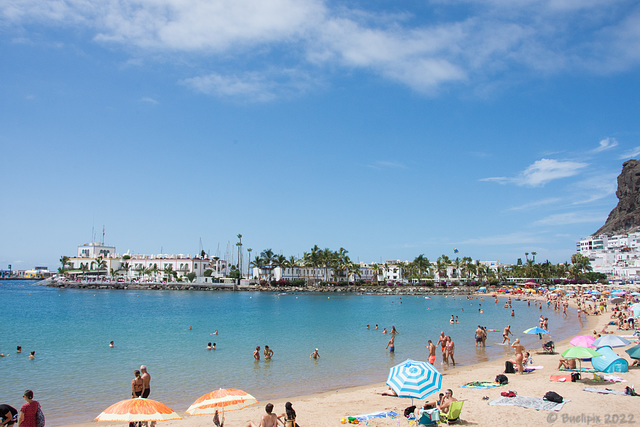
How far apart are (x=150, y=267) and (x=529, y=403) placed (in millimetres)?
136728

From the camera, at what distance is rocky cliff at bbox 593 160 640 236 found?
182500 millimetres

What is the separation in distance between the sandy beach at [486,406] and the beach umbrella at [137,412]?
12.6 feet

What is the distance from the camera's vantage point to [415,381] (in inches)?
475

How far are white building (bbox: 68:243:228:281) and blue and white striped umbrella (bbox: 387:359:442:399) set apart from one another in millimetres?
126994

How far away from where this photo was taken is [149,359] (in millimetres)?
A: 25234

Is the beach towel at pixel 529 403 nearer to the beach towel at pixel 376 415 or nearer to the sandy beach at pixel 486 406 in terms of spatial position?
the sandy beach at pixel 486 406

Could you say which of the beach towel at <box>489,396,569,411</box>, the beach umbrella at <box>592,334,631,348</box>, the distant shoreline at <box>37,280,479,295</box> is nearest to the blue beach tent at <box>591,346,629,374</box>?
the beach umbrella at <box>592,334,631,348</box>

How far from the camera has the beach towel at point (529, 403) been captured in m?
12.4

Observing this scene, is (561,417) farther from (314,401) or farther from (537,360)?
(537,360)

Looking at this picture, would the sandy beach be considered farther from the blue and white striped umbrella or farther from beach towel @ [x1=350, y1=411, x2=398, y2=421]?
the blue and white striped umbrella

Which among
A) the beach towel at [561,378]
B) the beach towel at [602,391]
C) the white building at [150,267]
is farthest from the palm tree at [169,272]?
the beach towel at [602,391]

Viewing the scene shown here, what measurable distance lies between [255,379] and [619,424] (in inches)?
569

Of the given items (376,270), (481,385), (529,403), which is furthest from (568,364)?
(376,270)

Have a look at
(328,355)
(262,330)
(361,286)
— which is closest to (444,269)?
(361,286)
